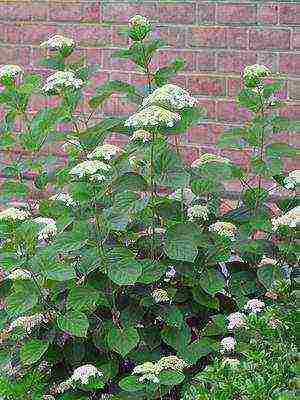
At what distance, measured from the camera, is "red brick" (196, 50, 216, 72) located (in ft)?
16.1

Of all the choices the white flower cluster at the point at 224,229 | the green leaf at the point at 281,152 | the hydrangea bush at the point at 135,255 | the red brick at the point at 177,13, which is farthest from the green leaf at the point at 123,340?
the red brick at the point at 177,13

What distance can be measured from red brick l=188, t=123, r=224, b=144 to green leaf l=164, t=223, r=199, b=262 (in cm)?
201

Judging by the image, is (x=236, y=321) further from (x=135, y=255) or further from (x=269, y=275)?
(x=135, y=255)

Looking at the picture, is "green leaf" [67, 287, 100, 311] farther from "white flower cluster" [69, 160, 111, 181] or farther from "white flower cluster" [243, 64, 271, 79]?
"white flower cluster" [243, 64, 271, 79]

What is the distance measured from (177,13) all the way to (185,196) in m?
1.95

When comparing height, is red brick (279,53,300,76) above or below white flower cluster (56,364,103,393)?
above

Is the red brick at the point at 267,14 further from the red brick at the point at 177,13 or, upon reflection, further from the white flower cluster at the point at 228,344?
the white flower cluster at the point at 228,344

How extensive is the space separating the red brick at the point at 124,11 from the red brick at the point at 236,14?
16.1 inches

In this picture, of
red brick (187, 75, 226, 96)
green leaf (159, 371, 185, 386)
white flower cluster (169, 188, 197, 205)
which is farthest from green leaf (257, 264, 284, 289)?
red brick (187, 75, 226, 96)

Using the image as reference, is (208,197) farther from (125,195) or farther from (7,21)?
(7,21)

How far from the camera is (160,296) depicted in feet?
9.71

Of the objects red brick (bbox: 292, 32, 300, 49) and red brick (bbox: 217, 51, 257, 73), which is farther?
red brick (bbox: 217, 51, 257, 73)

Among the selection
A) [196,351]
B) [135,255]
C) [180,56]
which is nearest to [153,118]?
[135,255]

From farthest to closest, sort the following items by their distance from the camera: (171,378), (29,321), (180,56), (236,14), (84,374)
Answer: (180,56)
(236,14)
(29,321)
(84,374)
(171,378)
